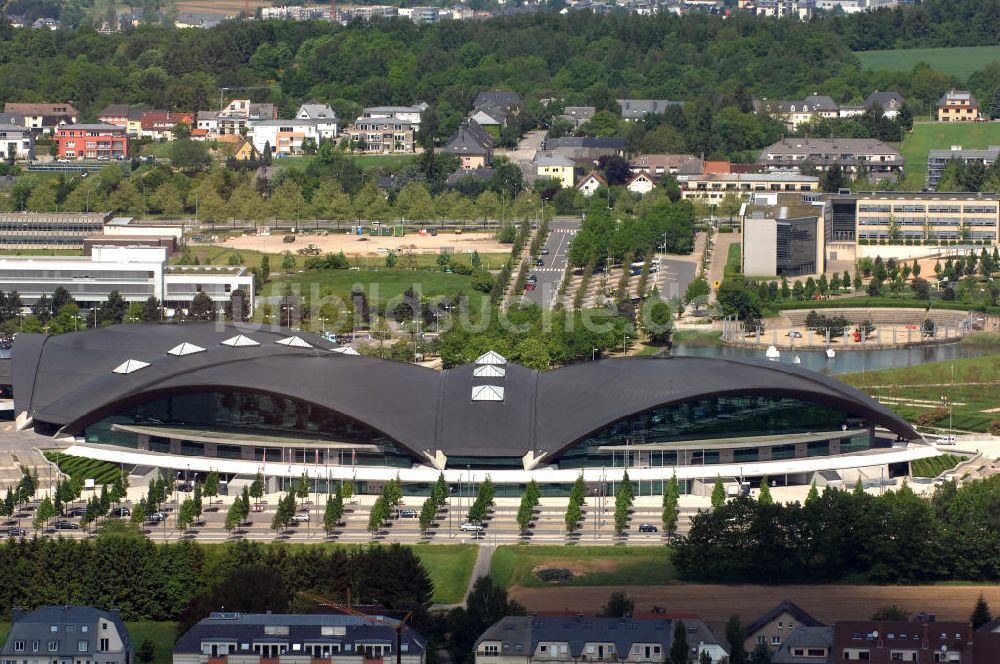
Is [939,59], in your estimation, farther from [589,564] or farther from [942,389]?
[589,564]

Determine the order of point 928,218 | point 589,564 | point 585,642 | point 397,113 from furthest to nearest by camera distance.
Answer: point 397,113
point 928,218
point 589,564
point 585,642

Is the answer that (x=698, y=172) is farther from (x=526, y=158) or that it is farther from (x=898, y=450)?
(x=898, y=450)

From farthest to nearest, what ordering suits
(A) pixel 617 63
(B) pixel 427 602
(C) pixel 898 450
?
(A) pixel 617 63, (C) pixel 898 450, (B) pixel 427 602

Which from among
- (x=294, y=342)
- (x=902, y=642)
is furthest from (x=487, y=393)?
(x=902, y=642)

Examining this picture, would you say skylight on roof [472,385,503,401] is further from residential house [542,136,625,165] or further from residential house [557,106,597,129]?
residential house [557,106,597,129]

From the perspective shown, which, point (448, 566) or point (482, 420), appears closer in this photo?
point (448, 566)

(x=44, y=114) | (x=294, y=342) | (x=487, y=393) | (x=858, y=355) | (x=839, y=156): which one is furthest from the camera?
(x=44, y=114)

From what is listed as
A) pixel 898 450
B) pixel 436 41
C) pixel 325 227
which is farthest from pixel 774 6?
pixel 898 450
